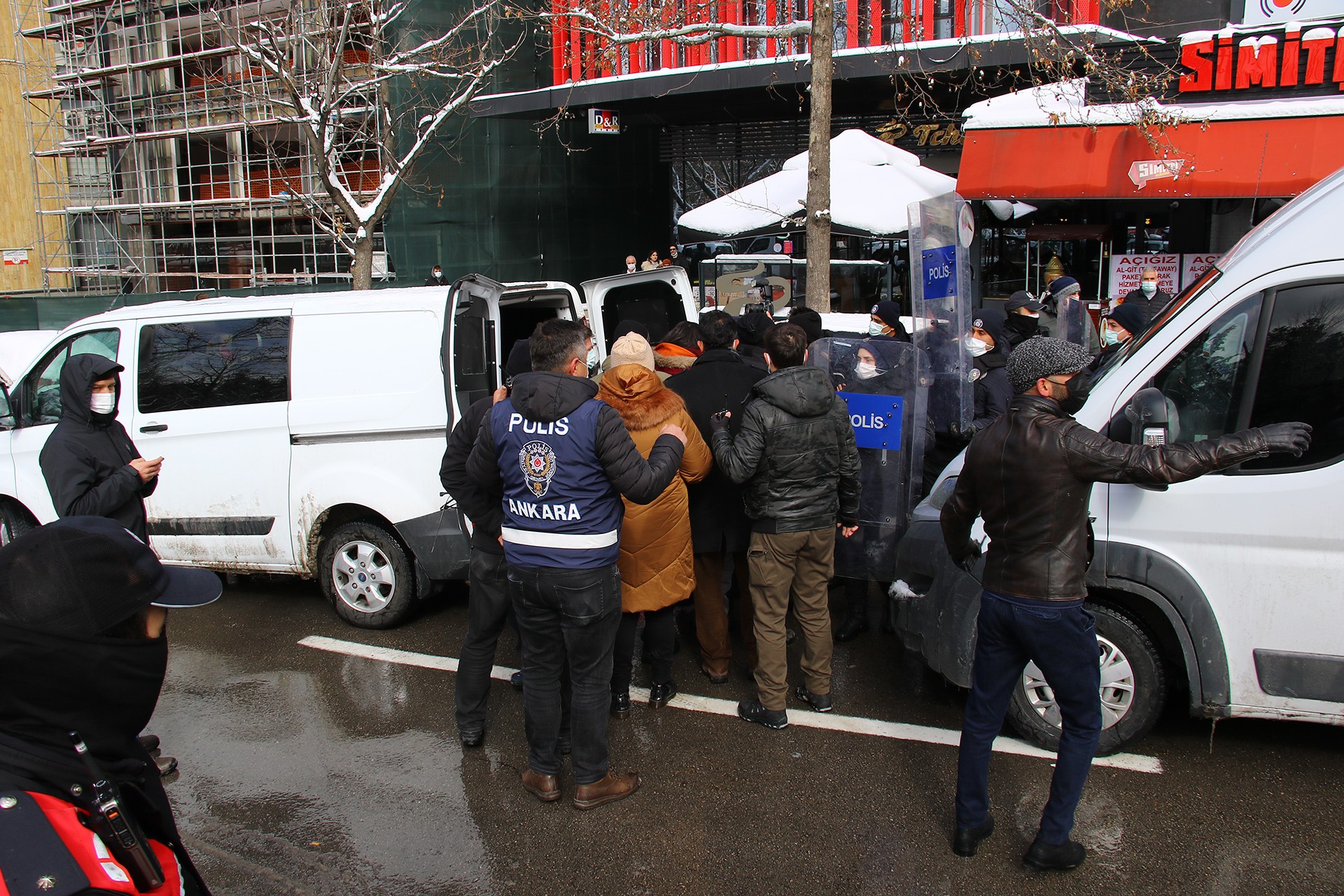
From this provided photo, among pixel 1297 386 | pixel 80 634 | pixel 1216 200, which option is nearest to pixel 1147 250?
pixel 1216 200

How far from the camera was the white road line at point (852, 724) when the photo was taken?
4.07 m

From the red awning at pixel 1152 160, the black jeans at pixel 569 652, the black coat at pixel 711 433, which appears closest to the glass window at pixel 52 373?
the black coat at pixel 711 433

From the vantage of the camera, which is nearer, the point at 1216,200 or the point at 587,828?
the point at 587,828

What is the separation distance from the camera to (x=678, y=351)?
579 cm

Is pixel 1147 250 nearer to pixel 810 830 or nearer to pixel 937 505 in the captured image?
pixel 937 505

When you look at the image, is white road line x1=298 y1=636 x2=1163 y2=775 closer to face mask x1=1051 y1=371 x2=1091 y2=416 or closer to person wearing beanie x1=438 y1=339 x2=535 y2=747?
person wearing beanie x1=438 y1=339 x2=535 y2=747

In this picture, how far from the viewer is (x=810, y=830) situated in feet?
12.0

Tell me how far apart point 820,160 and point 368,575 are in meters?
4.28

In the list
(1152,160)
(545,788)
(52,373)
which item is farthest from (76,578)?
(1152,160)

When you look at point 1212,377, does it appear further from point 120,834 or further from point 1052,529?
point 120,834

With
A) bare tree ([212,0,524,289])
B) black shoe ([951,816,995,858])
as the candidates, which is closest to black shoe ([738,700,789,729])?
black shoe ([951,816,995,858])

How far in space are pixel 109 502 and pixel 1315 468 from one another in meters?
4.78

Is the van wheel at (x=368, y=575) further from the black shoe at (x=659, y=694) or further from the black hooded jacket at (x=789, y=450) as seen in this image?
the black hooded jacket at (x=789, y=450)

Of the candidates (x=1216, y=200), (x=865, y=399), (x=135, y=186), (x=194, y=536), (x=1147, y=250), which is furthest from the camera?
(x=135, y=186)
